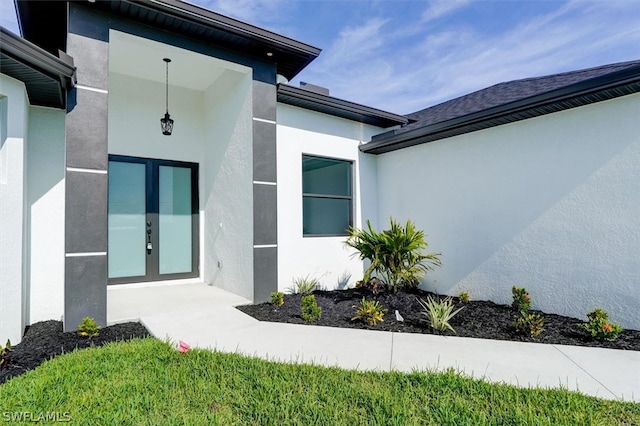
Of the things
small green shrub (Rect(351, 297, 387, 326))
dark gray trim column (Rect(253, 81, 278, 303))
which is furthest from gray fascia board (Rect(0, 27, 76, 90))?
small green shrub (Rect(351, 297, 387, 326))

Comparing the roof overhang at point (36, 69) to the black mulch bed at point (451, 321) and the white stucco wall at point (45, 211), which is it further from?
the black mulch bed at point (451, 321)

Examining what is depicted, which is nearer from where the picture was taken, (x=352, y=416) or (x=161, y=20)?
(x=352, y=416)

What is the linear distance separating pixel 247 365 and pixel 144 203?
5250 mm

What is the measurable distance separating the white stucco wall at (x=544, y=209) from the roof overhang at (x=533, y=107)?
15 centimetres

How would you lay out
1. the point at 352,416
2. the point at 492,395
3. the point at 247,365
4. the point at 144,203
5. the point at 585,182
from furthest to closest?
the point at 144,203 → the point at 585,182 → the point at 247,365 → the point at 492,395 → the point at 352,416

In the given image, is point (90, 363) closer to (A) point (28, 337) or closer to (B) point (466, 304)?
(A) point (28, 337)

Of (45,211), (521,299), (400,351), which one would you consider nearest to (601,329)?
(521,299)

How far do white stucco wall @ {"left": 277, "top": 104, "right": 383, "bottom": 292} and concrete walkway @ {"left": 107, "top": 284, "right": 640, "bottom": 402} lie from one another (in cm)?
195

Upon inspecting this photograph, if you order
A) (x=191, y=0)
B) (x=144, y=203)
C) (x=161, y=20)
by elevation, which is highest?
(x=191, y=0)

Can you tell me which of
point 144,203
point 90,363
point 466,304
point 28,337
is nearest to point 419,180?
point 466,304

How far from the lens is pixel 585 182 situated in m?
4.99

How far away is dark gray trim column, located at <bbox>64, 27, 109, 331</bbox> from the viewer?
14.7 feet

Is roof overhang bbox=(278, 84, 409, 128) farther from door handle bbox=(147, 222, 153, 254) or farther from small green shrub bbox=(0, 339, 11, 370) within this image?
small green shrub bbox=(0, 339, 11, 370)

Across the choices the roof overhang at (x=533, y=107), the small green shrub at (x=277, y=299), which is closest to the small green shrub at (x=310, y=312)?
the small green shrub at (x=277, y=299)
